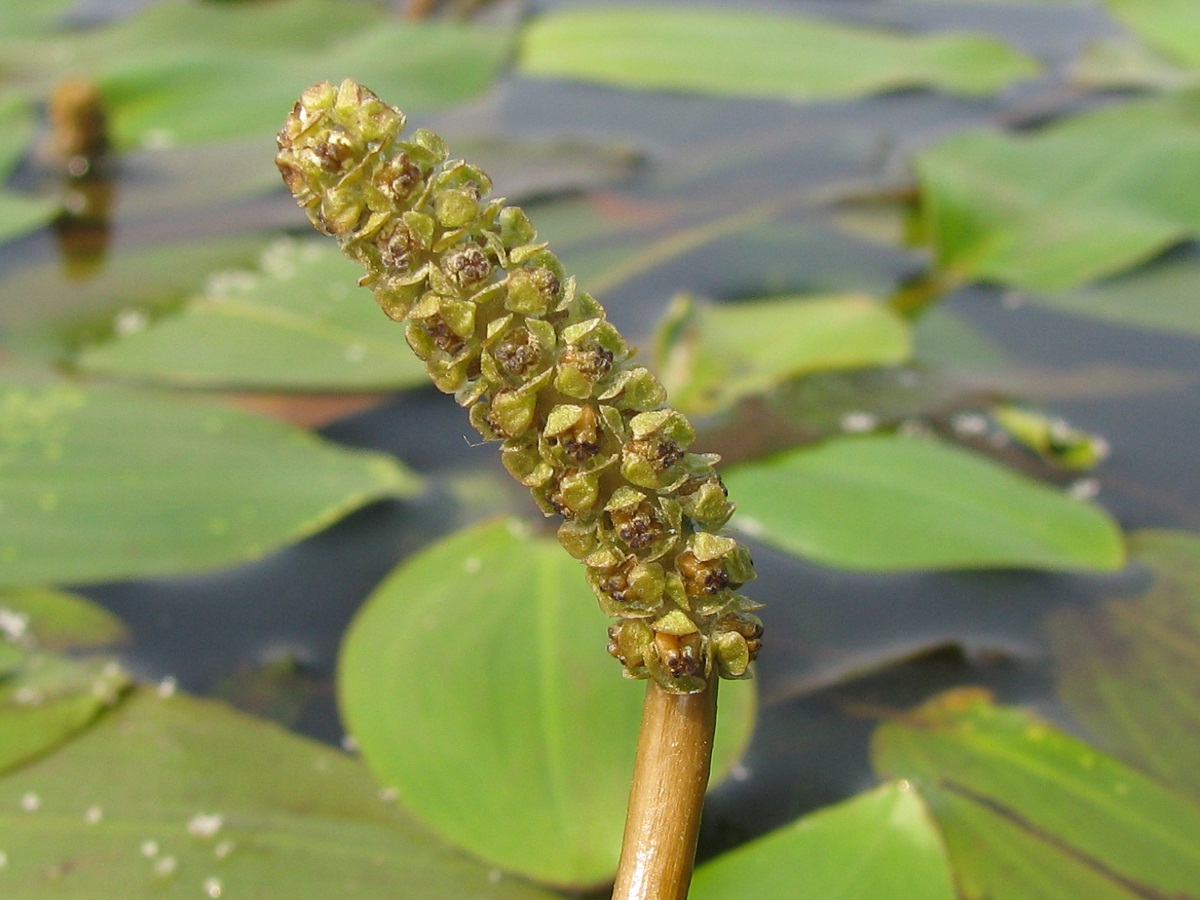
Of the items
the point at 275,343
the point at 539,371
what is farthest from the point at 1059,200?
the point at 539,371

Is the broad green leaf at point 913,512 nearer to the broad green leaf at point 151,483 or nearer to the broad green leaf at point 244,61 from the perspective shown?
the broad green leaf at point 151,483

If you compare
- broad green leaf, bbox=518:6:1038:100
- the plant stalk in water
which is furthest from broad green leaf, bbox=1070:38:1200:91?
the plant stalk in water

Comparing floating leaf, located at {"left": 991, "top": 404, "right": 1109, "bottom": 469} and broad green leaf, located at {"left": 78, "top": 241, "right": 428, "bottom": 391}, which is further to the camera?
broad green leaf, located at {"left": 78, "top": 241, "right": 428, "bottom": 391}

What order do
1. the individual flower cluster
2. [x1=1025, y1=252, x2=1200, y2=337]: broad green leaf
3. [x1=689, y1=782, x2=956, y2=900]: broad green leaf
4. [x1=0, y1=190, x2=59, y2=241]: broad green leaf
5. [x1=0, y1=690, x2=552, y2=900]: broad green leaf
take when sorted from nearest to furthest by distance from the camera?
the individual flower cluster, [x1=689, y1=782, x2=956, y2=900]: broad green leaf, [x1=0, y1=690, x2=552, y2=900]: broad green leaf, [x1=1025, y1=252, x2=1200, y2=337]: broad green leaf, [x1=0, y1=190, x2=59, y2=241]: broad green leaf

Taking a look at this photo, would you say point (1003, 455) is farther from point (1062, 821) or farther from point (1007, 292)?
point (1062, 821)

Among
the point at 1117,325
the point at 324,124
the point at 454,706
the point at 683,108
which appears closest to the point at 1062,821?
the point at 454,706

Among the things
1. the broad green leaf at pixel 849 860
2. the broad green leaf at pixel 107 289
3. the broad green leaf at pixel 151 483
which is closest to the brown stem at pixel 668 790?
the broad green leaf at pixel 849 860

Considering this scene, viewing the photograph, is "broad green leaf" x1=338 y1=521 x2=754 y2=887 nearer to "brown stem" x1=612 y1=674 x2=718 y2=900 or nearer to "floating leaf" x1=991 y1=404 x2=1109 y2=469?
"brown stem" x1=612 y1=674 x2=718 y2=900
